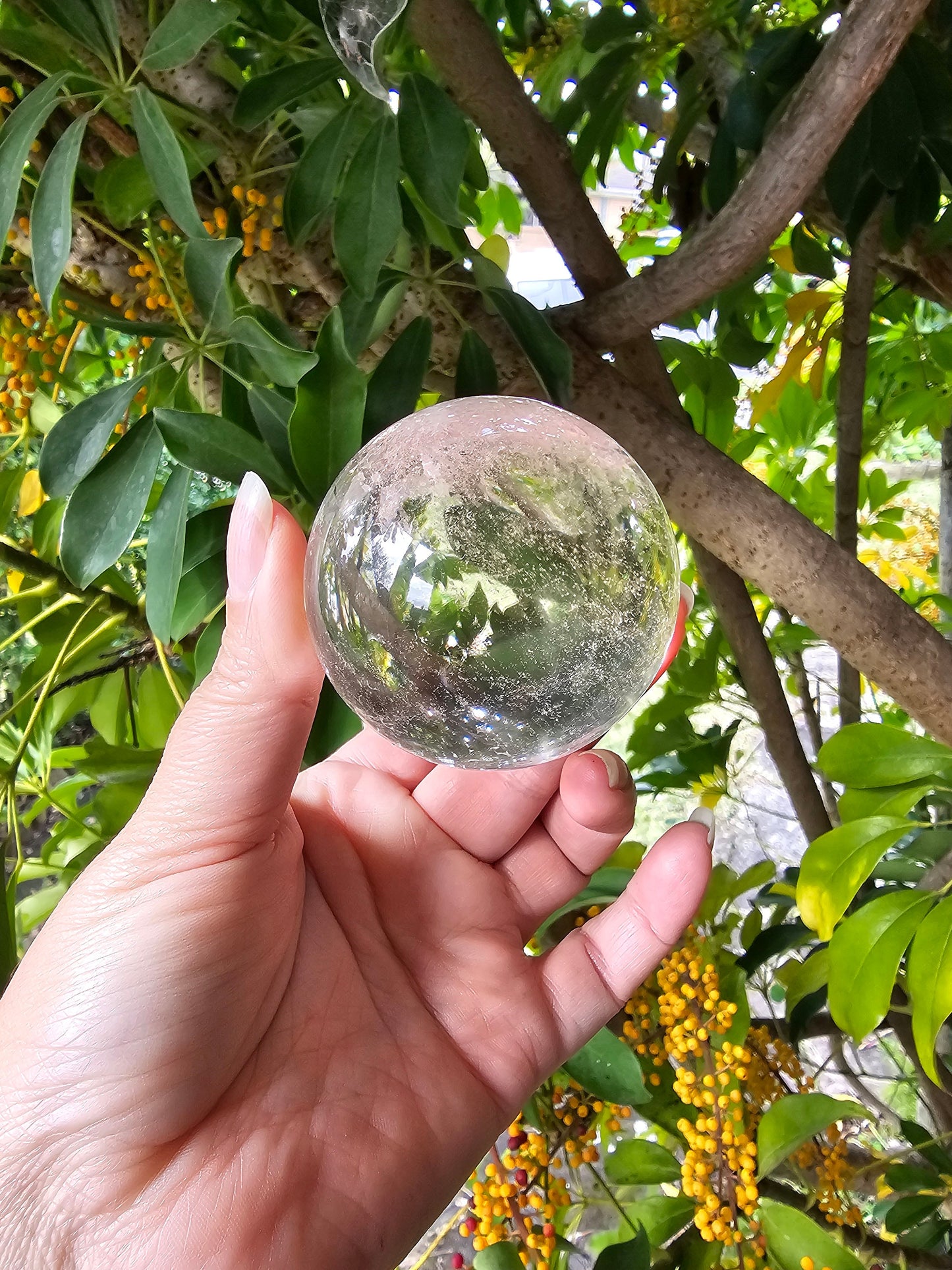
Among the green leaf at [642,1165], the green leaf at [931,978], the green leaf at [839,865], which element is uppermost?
the green leaf at [839,865]

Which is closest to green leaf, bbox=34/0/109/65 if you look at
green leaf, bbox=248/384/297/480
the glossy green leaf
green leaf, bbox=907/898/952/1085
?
green leaf, bbox=248/384/297/480

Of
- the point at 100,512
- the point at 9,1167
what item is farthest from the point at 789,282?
the point at 9,1167

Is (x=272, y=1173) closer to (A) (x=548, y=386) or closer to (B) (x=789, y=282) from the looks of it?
(A) (x=548, y=386)

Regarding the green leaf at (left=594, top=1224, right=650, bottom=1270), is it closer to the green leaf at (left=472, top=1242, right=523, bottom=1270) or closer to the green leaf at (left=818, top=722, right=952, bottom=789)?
the green leaf at (left=472, top=1242, right=523, bottom=1270)

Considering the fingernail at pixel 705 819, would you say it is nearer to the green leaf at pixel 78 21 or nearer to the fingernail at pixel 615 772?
the fingernail at pixel 615 772

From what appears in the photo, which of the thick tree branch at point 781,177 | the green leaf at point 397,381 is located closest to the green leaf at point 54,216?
the green leaf at point 397,381

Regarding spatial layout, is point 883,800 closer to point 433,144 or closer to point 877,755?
point 877,755
